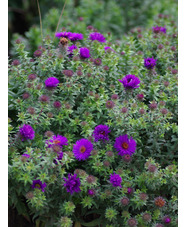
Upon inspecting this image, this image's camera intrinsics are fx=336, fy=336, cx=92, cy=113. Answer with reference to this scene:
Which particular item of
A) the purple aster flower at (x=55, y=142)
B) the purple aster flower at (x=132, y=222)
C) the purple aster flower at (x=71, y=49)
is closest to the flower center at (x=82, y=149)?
the purple aster flower at (x=55, y=142)

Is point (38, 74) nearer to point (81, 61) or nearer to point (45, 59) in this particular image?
point (45, 59)

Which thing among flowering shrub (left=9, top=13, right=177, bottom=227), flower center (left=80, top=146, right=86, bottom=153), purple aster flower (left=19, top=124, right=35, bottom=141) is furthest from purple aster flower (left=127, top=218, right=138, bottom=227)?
purple aster flower (left=19, top=124, right=35, bottom=141)

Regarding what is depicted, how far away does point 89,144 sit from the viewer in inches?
60.6

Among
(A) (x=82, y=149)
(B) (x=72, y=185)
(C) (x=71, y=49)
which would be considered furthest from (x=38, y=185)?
(C) (x=71, y=49)

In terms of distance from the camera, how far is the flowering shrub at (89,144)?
4.76 feet

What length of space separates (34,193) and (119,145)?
1.48ft

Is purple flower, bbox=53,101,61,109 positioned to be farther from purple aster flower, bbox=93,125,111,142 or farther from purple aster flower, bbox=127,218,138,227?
purple aster flower, bbox=127,218,138,227

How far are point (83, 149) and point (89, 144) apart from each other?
0.12 feet

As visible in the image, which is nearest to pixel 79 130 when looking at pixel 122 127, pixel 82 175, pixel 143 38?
pixel 122 127

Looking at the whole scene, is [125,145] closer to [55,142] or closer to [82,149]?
[82,149]

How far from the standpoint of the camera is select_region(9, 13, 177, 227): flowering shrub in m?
1.45

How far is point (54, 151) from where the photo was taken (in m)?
1.37

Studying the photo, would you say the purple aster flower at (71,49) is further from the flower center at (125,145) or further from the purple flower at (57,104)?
the flower center at (125,145)

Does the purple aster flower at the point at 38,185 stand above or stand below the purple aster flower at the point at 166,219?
above
